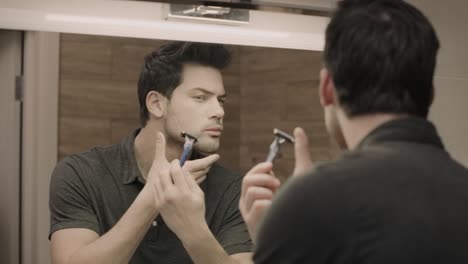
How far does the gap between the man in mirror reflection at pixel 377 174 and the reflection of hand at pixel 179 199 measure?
1.11 feet

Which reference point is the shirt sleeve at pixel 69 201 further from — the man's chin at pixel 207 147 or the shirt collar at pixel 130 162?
the man's chin at pixel 207 147

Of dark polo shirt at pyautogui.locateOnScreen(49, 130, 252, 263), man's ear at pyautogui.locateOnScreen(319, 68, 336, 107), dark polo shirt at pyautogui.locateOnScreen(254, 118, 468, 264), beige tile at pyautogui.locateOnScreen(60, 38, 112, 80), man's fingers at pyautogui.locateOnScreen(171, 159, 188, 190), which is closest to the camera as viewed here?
dark polo shirt at pyautogui.locateOnScreen(254, 118, 468, 264)

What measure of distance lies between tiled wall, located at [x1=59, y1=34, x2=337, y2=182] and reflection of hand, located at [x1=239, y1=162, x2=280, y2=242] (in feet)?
1.38

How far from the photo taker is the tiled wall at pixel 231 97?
115cm

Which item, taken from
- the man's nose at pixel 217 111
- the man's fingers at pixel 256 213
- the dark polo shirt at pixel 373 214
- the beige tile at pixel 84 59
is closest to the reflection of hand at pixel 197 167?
the man's nose at pixel 217 111

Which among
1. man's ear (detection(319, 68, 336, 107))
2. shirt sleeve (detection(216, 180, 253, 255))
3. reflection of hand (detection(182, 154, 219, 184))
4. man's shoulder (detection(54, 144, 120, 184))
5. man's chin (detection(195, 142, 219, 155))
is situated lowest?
shirt sleeve (detection(216, 180, 253, 255))

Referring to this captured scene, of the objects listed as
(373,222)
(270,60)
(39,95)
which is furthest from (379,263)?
(270,60)

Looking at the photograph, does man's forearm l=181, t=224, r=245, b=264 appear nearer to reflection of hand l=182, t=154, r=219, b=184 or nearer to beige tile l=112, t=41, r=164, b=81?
reflection of hand l=182, t=154, r=219, b=184

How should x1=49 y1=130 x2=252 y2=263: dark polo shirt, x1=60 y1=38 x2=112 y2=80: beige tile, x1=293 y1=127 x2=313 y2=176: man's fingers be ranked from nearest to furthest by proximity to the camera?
1. x1=293 y1=127 x2=313 y2=176: man's fingers
2. x1=49 y1=130 x2=252 y2=263: dark polo shirt
3. x1=60 y1=38 x2=112 y2=80: beige tile

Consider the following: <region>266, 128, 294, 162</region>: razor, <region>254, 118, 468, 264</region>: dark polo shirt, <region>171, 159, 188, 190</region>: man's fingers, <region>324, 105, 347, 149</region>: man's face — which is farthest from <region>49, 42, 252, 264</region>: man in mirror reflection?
<region>254, 118, 468, 264</region>: dark polo shirt

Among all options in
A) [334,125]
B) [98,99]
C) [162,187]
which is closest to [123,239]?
[162,187]

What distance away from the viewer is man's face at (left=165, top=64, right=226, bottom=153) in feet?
3.45

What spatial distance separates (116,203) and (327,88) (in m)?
0.53

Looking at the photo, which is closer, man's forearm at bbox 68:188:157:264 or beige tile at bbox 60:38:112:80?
man's forearm at bbox 68:188:157:264
